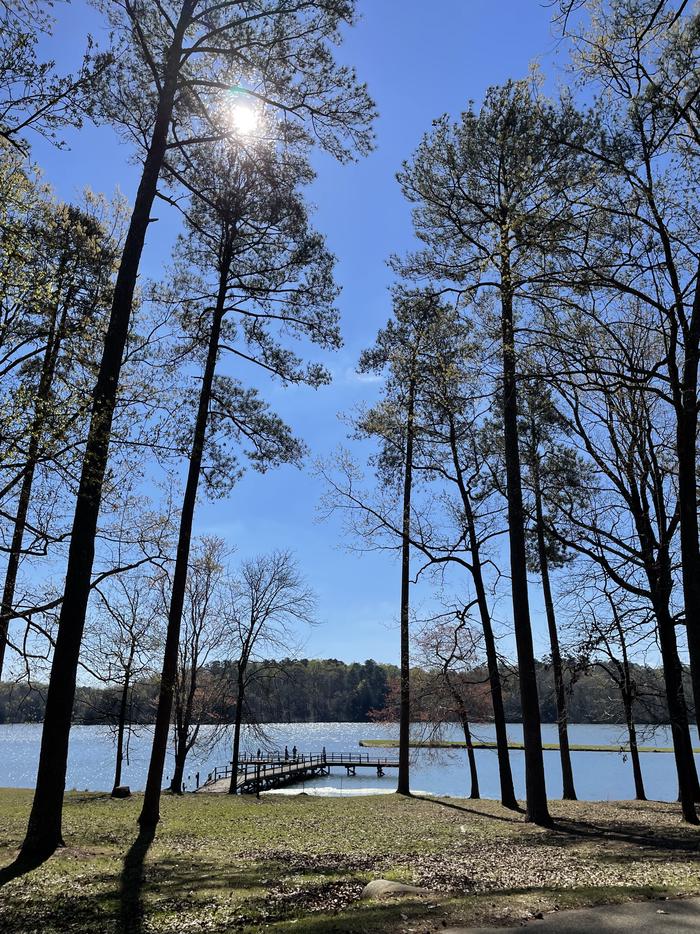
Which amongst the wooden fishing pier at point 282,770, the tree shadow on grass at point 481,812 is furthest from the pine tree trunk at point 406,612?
the wooden fishing pier at point 282,770

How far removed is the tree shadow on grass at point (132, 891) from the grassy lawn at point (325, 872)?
0.6 inches

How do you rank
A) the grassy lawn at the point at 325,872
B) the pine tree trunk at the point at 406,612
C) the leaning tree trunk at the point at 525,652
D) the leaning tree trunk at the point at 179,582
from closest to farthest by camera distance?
the grassy lawn at the point at 325,872 → the leaning tree trunk at the point at 179,582 → the leaning tree trunk at the point at 525,652 → the pine tree trunk at the point at 406,612

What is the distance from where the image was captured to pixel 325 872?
7.15 metres

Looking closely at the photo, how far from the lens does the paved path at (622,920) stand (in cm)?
477

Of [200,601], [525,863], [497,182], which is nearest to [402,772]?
[200,601]

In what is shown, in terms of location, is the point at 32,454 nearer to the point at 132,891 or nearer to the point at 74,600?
the point at 74,600

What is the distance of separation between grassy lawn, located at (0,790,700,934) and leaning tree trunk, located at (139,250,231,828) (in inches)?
25.1

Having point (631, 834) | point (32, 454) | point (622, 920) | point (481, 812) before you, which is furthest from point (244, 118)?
point (481, 812)

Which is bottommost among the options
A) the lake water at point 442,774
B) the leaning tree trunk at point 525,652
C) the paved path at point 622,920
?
the lake water at point 442,774

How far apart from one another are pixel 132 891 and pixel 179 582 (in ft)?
20.4

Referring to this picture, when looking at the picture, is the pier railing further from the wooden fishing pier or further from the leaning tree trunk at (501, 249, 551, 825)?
the leaning tree trunk at (501, 249, 551, 825)

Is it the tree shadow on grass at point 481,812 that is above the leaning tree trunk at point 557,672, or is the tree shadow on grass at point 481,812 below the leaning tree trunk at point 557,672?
below

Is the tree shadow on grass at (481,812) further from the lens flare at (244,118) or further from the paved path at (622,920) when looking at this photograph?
the lens flare at (244,118)

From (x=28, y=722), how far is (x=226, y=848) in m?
6.43
